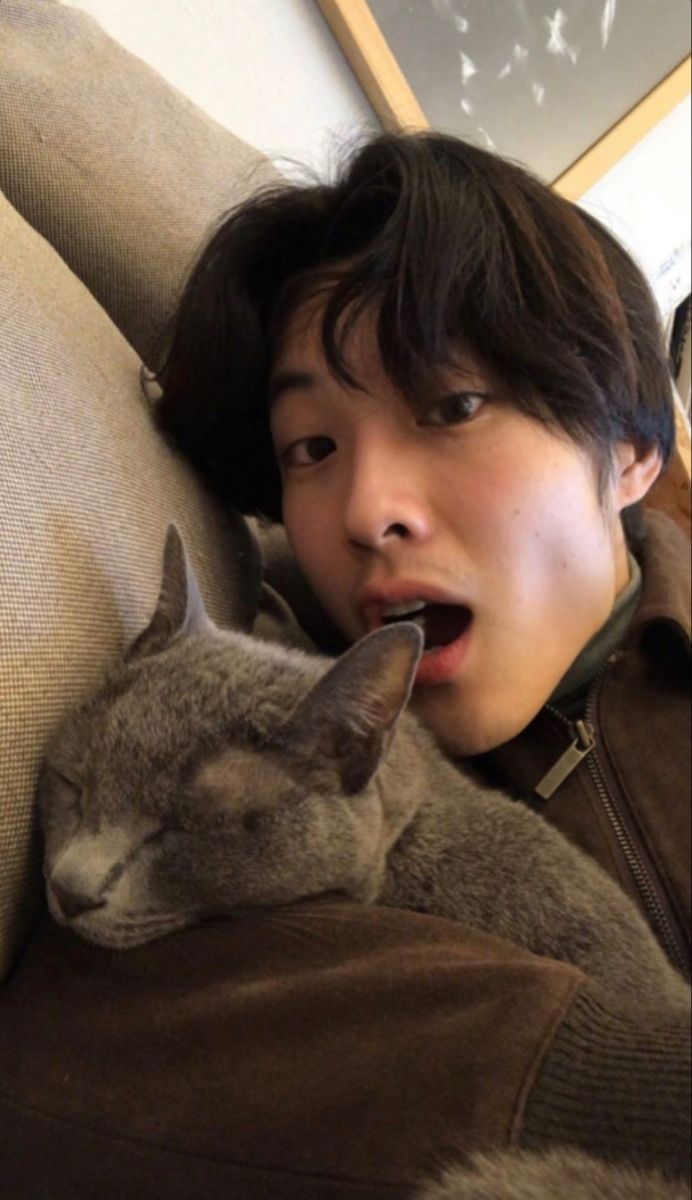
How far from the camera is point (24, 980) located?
0.59 m

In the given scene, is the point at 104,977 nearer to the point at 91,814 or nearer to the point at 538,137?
the point at 91,814

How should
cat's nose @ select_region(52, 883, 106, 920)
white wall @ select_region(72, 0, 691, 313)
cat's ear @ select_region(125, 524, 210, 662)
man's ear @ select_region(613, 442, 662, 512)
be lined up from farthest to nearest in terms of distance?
white wall @ select_region(72, 0, 691, 313) < man's ear @ select_region(613, 442, 662, 512) < cat's ear @ select_region(125, 524, 210, 662) < cat's nose @ select_region(52, 883, 106, 920)

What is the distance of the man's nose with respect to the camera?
0.85m

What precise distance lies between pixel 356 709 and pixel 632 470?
0.63 meters

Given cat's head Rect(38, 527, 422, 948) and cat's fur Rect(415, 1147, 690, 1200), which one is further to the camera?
cat's head Rect(38, 527, 422, 948)

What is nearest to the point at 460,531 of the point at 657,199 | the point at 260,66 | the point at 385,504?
the point at 385,504

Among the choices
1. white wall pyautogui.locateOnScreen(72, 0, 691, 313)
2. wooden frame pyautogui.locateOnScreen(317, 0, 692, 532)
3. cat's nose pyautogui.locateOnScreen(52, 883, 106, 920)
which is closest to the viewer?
cat's nose pyautogui.locateOnScreen(52, 883, 106, 920)

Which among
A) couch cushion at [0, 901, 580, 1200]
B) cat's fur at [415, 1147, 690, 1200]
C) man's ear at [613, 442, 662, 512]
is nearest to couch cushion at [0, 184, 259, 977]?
couch cushion at [0, 901, 580, 1200]

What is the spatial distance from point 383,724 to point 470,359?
450mm

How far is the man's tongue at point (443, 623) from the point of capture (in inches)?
36.1

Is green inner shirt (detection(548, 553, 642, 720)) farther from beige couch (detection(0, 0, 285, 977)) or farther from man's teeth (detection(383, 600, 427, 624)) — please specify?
beige couch (detection(0, 0, 285, 977))

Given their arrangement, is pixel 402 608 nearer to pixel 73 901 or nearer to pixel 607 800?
pixel 607 800

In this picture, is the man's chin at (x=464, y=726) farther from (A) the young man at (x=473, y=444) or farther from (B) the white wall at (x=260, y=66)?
(B) the white wall at (x=260, y=66)

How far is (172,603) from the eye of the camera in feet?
2.36
